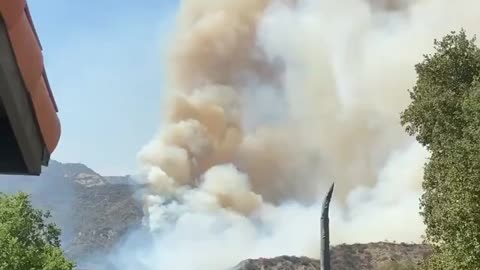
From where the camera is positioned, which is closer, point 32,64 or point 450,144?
point 32,64

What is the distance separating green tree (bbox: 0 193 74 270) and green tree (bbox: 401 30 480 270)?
21611 millimetres

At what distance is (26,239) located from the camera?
42.3m

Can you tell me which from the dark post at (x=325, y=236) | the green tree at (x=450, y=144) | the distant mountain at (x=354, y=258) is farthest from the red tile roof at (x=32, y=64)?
the distant mountain at (x=354, y=258)

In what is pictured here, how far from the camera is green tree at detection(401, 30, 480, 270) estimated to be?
81.8 ft

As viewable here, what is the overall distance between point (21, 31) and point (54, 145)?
4.21 ft

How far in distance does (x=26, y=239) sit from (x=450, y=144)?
1010 inches

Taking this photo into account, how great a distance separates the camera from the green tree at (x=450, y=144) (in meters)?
24.9

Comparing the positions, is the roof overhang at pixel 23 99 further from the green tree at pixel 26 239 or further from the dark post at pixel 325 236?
the green tree at pixel 26 239

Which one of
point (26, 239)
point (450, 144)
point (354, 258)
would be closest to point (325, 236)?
point (450, 144)

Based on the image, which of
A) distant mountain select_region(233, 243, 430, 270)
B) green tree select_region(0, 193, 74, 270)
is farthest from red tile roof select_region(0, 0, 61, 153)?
distant mountain select_region(233, 243, 430, 270)

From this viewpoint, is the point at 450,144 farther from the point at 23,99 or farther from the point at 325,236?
the point at 23,99

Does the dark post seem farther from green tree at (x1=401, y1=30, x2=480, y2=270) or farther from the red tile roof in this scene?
green tree at (x1=401, y1=30, x2=480, y2=270)

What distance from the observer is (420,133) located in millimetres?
33906

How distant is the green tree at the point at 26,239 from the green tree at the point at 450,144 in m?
21.6
